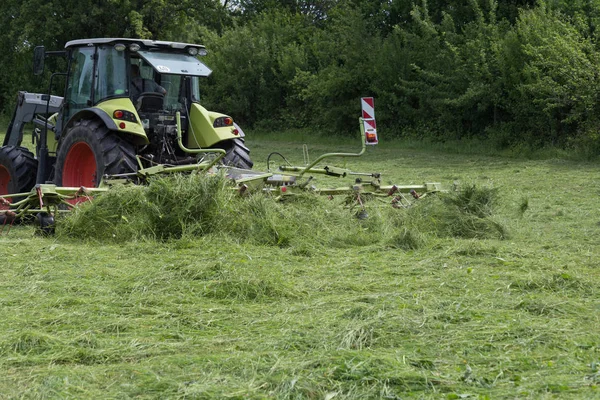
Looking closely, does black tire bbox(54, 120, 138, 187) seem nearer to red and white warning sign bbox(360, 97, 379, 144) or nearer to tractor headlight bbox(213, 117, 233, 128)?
tractor headlight bbox(213, 117, 233, 128)

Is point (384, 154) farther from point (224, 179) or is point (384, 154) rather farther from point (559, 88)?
point (224, 179)

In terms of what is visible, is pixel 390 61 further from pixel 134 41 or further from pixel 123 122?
pixel 123 122

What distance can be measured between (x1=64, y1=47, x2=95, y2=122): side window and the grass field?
202 cm

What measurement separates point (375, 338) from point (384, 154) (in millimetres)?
15855

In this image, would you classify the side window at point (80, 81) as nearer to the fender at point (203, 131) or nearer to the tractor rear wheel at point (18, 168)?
the tractor rear wheel at point (18, 168)

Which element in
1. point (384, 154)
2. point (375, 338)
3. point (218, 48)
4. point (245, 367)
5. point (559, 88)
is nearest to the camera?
point (245, 367)

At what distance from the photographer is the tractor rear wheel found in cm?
1038

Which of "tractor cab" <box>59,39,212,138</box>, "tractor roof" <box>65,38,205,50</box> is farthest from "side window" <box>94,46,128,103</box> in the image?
"tractor roof" <box>65,38,205,50</box>

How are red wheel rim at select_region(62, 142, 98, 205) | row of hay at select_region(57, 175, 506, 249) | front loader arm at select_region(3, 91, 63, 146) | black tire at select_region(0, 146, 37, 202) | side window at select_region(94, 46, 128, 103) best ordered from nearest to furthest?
row of hay at select_region(57, 175, 506, 249), red wheel rim at select_region(62, 142, 98, 205), side window at select_region(94, 46, 128, 103), black tire at select_region(0, 146, 37, 202), front loader arm at select_region(3, 91, 63, 146)

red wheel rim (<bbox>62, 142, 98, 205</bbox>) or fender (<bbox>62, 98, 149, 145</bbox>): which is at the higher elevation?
fender (<bbox>62, 98, 149, 145</bbox>)

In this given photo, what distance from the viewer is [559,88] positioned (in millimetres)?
18297

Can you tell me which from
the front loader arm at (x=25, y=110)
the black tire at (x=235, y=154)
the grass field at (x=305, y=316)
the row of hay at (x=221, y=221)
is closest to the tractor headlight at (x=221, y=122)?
the black tire at (x=235, y=154)

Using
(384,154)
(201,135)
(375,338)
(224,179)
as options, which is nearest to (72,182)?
(201,135)

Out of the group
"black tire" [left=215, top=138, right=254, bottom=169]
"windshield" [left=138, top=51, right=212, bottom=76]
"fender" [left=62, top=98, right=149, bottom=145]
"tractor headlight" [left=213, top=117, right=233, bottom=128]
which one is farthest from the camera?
"tractor headlight" [left=213, top=117, right=233, bottom=128]
